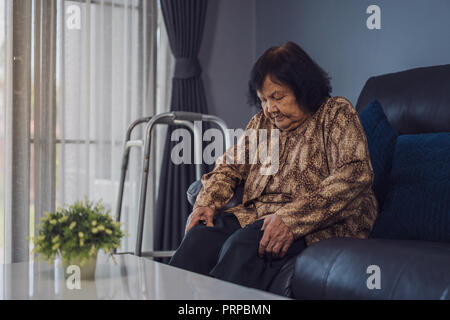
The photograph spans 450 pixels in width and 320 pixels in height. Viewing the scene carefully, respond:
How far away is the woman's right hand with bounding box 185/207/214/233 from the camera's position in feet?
6.26

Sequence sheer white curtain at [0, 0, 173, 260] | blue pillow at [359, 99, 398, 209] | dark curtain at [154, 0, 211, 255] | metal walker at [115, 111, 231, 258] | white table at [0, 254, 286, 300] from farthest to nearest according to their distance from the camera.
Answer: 1. dark curtain at [154, 0, 211, 255]
2. sheer white curtain at [0, 0, 173, 260]
3. metal walker at [115, 111, 231, 258]
4. blue pillow at [359, 99, 398, 209]
5. white table at [0, 254, 286, 300]

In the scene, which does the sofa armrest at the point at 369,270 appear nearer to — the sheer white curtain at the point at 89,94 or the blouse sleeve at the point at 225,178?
the blouse sleeve at the point at 225,178

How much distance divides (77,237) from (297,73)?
3.33ft

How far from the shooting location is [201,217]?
6.32 ft

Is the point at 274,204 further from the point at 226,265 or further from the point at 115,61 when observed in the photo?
the point at 115,61

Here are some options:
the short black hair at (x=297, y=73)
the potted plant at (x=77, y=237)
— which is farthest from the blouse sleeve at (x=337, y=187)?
the potted plant at (x=77, y=237)

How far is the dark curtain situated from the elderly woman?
1296 mm

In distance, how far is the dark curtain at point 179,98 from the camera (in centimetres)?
334

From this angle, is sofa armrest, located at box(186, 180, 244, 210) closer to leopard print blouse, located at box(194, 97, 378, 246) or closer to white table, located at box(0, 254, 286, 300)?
leopard print blouse, located at box(194, 97, 378, 246)

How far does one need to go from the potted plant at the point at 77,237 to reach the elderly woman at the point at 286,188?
0.47 metres

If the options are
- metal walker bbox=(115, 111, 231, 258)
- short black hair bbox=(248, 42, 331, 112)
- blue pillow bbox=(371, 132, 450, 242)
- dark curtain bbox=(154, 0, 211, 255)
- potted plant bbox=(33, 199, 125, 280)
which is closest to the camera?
potted plant bbox=(33, 199, 125, 280)

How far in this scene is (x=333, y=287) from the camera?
4.65 ft

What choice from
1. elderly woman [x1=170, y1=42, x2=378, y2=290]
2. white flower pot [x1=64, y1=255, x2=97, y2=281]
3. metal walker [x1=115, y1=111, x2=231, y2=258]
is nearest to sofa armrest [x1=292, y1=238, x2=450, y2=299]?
elderly woman [x1=170, y1=42, x2=378, y2=290]

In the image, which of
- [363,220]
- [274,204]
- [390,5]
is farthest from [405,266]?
[390,5]
